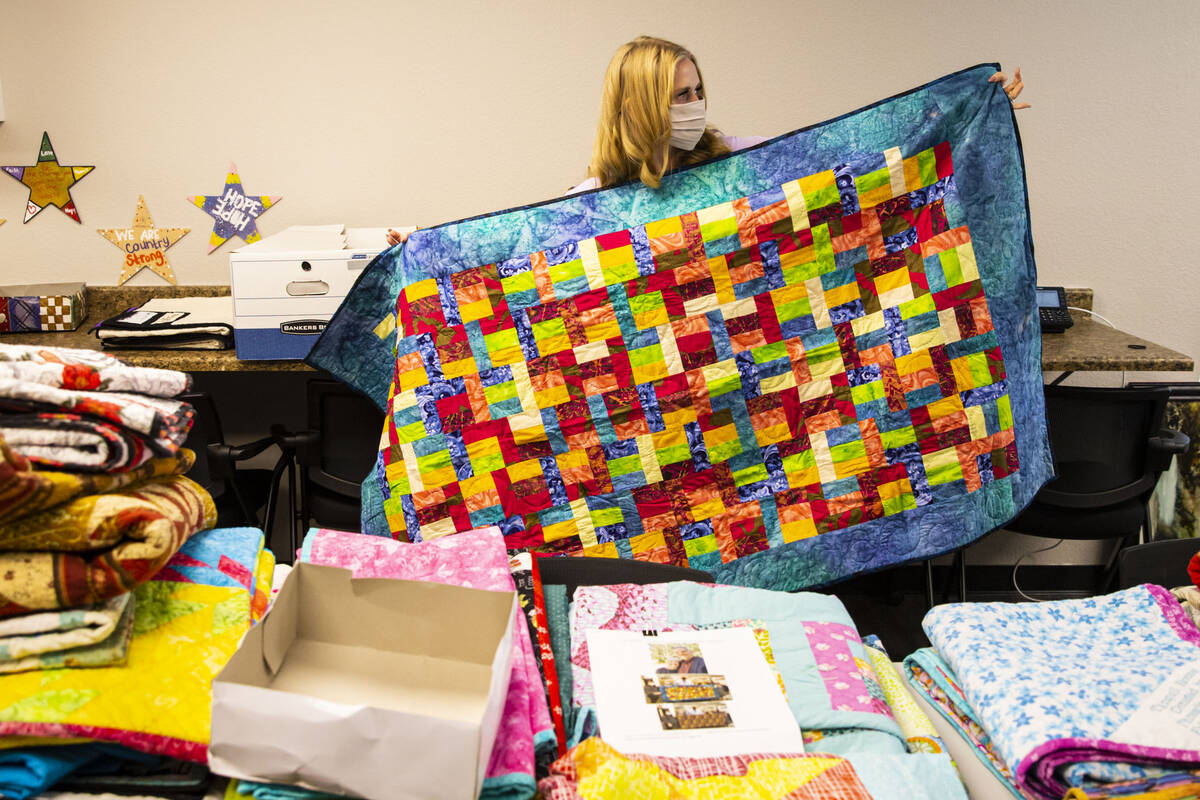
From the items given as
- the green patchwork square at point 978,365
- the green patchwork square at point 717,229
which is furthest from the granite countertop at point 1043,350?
the green patchwork square at point 717,229

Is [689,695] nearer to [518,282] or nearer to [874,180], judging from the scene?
[518,282]

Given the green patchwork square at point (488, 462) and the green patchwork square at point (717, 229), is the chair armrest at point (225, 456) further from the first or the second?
the green patchwork square at point (717, 229)

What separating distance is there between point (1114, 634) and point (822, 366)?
1022mm

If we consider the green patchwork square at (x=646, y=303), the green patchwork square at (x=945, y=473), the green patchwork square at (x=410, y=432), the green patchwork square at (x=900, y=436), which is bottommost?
the green patchwork square at (x=945, y=473)

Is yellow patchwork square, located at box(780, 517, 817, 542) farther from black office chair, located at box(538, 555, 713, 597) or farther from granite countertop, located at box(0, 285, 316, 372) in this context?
granite countertop, located at box(0, 285, 316, 372)

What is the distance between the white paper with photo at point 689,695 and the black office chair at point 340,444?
1.32 m

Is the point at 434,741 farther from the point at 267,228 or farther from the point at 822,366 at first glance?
the point at 267,228

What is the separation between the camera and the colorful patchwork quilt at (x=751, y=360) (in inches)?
78.4

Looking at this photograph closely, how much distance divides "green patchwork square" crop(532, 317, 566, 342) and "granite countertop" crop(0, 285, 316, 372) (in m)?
0.69

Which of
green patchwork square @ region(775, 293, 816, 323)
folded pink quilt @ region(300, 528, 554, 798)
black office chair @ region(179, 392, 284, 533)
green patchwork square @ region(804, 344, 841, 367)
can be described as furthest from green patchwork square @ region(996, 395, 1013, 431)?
black office chair @ region(179, 392, 284, 533)

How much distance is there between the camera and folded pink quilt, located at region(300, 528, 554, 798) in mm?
809

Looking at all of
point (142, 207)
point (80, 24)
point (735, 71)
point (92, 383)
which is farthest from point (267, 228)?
point (92, 383)

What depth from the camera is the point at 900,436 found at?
2025 millimetres

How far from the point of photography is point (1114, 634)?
107 centimetres
